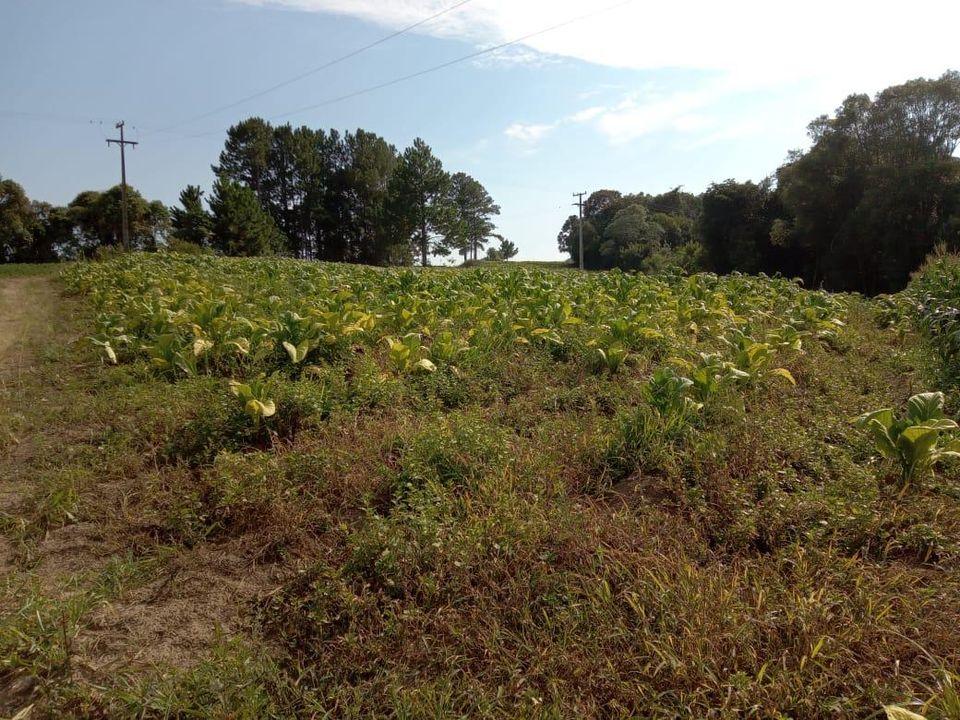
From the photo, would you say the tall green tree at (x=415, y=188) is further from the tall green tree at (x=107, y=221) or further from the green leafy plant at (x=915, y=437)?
the green leafy plant at (x=915, y=437)

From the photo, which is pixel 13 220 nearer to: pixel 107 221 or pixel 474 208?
pixel 107 221

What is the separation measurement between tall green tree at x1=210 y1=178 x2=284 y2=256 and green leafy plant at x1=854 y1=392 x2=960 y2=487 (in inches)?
1880

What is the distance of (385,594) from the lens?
8.68 feet

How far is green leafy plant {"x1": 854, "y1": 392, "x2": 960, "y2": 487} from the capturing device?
10.4 feet

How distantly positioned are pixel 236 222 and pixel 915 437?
48802 mm

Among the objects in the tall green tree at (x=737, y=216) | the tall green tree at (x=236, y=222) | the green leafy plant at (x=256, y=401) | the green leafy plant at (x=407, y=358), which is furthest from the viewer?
the tall green tree at (x=236, y=222)

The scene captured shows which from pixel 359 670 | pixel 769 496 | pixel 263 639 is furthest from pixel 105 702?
pixel 769 496

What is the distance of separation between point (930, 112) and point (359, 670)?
3851cm

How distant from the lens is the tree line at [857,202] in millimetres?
27938

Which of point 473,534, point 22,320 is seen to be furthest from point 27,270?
point 473,534

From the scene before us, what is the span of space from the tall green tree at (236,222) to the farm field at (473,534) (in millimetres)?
43628

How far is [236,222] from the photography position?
4569 centimetres

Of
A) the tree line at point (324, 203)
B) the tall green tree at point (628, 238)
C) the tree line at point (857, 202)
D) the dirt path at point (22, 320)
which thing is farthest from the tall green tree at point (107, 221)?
the tree line at point (857, 202)

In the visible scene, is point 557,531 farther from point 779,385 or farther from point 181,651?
point 779,385
